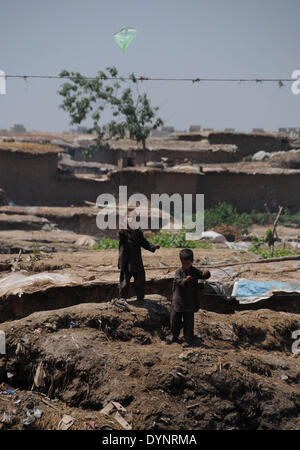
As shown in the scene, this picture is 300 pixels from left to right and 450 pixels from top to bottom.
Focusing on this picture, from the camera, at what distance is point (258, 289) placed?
816 centimetres

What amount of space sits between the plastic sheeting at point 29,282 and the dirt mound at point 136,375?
1475 mm

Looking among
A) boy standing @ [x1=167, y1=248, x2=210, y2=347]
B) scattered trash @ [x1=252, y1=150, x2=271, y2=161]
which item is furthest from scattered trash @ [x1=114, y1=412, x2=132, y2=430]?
scattered trash @ [x1=252, y1=150, x2=271, y2=161]

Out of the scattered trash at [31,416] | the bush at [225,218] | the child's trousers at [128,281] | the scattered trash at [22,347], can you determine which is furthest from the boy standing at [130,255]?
the bush at [225,218]

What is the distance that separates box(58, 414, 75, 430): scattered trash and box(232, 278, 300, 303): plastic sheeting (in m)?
3.92

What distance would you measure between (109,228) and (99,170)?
26.0ft

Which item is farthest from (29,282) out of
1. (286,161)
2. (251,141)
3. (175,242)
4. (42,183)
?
(251,141)

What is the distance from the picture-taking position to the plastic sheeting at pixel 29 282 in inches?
289

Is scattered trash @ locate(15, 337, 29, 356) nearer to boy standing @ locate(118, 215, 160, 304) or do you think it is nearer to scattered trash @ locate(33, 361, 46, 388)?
scattered trash @ locate(33, 361, 46, 388)

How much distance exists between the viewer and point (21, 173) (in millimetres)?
18953

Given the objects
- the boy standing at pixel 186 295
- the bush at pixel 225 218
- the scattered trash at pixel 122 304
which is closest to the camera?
the boy standing at pixel 186 295

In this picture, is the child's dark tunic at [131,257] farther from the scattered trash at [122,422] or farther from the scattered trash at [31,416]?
the scattered trash at [31,416]

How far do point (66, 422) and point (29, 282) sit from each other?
3126 mm

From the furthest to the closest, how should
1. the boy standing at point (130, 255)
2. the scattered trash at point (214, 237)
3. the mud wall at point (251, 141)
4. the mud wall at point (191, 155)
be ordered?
the mud wall at point (251, 141) → the mud wall at point (191, 155) → the scattered trash at point (214, 237) → the boy standing at point (130, 255)

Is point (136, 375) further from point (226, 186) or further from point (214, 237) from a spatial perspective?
point (226, 186)
